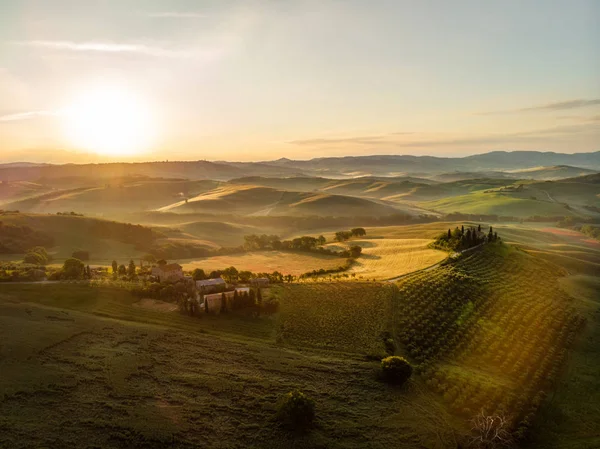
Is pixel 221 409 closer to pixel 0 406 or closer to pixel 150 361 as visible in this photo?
pixel 150 361

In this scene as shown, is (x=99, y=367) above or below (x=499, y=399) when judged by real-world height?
above

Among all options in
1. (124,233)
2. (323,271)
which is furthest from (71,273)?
(124,233)

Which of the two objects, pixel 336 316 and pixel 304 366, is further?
pixel 336 316

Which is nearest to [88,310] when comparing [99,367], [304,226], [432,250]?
[99,367]

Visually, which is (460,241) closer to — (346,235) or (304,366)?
(346,235)

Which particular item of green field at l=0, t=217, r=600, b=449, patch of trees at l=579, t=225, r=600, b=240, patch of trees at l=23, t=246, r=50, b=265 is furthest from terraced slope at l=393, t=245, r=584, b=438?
patch of trees at l=579, t=225, r=600, b=240

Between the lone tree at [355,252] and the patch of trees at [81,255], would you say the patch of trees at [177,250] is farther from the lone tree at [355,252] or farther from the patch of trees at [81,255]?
the lone tree at [355,252]
